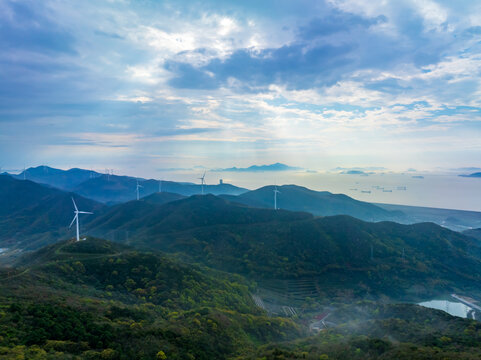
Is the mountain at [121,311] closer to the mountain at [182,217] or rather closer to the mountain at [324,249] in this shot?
the mountain at [324,249]

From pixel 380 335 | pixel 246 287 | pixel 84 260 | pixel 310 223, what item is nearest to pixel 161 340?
pixel 380 335

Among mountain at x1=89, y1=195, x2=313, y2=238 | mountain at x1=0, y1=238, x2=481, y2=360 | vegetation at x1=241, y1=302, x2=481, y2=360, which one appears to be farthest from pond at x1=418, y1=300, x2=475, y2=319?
mountain at x1=89, y1=195, x2=313, y2=238

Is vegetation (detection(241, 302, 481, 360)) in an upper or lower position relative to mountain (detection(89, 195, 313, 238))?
lower

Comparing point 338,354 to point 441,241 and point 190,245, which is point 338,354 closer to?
point 190,245

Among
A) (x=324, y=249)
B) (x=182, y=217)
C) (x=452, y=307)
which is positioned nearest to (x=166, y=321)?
(x=324, y=249)

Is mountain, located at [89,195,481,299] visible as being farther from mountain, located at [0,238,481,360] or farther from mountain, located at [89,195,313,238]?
mountain, located at [0,238,481,360]

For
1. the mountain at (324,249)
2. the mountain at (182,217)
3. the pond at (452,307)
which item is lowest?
the pond at (452,307)

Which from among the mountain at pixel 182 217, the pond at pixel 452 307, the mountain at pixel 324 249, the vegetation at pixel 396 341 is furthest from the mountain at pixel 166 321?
the mountain at pixel 182 217
